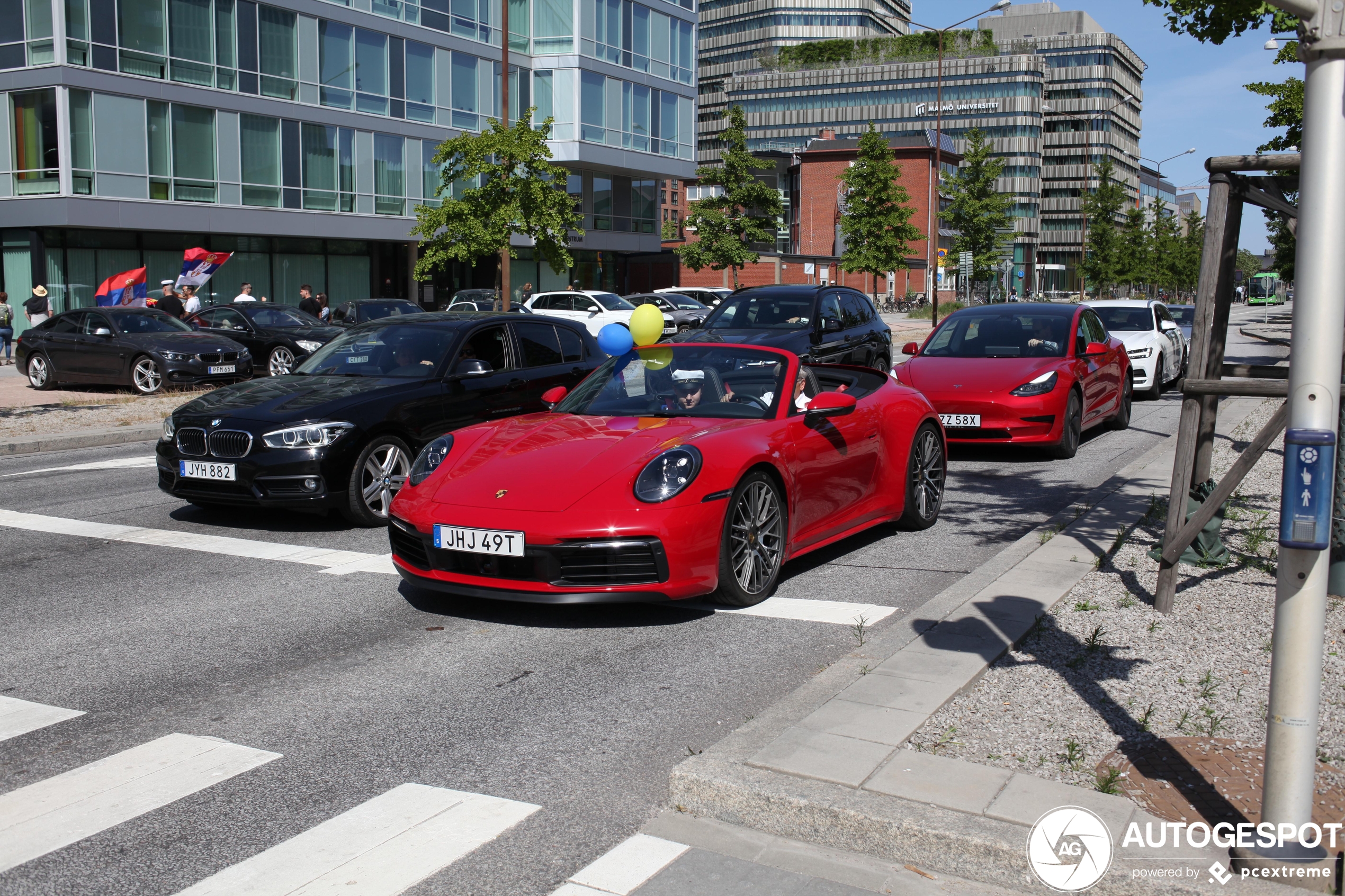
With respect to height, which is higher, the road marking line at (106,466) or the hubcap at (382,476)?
the hubcap at (382,476)

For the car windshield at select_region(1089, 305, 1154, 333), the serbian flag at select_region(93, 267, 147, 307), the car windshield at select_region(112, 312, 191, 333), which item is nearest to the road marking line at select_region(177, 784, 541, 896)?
the car windshield at select_region(1089, 305, 1154, 333)

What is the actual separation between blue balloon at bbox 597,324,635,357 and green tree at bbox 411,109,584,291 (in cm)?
2127

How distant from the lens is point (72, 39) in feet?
100

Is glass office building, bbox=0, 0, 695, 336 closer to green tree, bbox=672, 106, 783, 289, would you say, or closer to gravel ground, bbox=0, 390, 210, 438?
green tree, bbox=672, 106, 783, 289

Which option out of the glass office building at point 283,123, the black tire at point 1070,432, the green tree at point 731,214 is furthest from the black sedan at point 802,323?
the green tree at point 731,214

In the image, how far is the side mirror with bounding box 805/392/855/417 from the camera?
6949mm

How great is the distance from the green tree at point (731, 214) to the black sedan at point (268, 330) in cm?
2863

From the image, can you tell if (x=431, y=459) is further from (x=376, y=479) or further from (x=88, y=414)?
(x=88, y=414)

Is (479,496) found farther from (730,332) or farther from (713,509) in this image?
(730,332)

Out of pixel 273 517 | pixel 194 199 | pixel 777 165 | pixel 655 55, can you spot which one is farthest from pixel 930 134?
pixel 273 517

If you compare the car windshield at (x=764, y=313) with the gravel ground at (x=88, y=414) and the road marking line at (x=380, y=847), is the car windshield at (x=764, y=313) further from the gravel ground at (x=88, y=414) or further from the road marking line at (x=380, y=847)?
the road marking line at (x=380, y=847)

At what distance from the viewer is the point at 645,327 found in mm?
8531

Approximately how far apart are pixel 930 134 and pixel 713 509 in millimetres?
103477

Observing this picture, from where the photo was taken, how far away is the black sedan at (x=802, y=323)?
16172 millimetres
